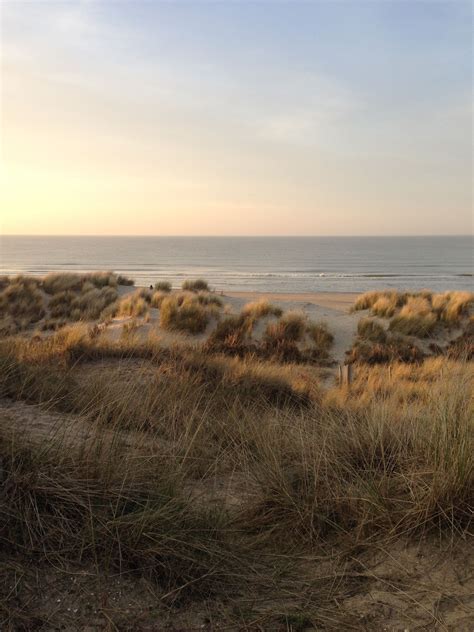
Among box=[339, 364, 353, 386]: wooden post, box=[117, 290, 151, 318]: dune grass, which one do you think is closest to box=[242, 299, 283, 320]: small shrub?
box=[117, 290, 151, 318]: dune grass

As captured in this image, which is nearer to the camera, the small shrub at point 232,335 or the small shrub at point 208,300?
the small shrub at point 232,335

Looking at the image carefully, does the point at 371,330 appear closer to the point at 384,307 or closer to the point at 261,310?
the point at 384,307

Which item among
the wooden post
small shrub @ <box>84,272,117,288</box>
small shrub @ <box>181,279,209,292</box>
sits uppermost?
small shrub @ <box>84,272,117,288</box>

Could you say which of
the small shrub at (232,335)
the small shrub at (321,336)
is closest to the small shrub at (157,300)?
the small shrub at (232,335)

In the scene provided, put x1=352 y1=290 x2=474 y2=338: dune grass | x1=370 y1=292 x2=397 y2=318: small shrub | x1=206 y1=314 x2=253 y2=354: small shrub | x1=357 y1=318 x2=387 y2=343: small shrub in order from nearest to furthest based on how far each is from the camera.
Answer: x1=206 y1=314 x2=253 y2=354: small shrub, x1=357 y1=318 x2=387 y2=343: small shrub, x1=352 y1=290 x2=474 y2=338: dune grass, x1=370 y1=292 x2=397 y2=318: small shrub

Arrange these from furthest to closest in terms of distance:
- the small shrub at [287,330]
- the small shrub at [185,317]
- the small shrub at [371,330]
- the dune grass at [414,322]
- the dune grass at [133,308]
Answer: the dune grass at [133,308] → the dune grass at [414,322] → the small shrub at [371,330] → the small shrub at [185,317] → the small shrub at [287,330]

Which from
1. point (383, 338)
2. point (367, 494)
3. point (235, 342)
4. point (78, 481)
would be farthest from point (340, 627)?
point (383, 338)

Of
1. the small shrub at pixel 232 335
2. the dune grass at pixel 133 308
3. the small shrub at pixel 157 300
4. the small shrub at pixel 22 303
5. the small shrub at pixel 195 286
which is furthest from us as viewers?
the small shrub at pixel 195 286

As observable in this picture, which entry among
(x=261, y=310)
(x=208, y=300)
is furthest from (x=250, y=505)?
(x=208, y=300)

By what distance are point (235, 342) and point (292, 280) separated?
35950 mm

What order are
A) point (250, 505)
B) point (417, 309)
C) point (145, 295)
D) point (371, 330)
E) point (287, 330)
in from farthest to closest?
point (145, 295) < point (417, 309) < point (371, 330) < point (287, 330) < point (250, 505)

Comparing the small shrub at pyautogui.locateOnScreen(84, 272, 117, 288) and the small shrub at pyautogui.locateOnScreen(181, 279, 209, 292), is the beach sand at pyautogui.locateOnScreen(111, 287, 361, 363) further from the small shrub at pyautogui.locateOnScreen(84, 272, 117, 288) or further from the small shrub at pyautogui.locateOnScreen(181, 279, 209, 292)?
the small shrub at pyautogui.locateOnScreen(84, 272, 117, 288)

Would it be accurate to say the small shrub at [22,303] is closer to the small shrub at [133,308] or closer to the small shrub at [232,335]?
the small shrub at [133,308]

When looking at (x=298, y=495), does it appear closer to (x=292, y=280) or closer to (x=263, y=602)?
(x=263, y=602)
